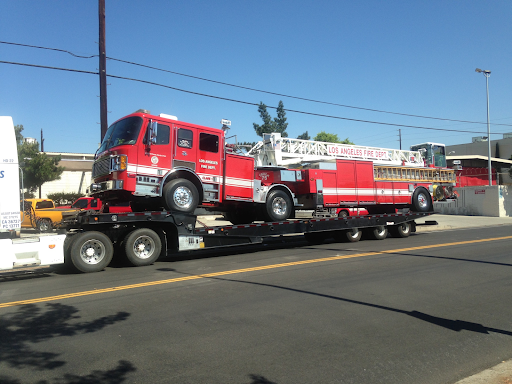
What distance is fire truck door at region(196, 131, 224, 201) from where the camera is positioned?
11283 millimetres

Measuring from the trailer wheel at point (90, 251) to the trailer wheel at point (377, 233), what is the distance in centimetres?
1012

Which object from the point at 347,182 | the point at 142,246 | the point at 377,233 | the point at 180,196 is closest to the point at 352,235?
the point at 377,233

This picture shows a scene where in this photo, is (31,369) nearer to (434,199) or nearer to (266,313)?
(266,313)

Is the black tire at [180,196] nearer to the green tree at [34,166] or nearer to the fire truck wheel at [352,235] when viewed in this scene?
the fire truck wheel at [352,235]

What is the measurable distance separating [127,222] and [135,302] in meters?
3.69

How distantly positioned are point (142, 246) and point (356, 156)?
13393 millimetres

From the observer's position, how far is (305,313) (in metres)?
6.18

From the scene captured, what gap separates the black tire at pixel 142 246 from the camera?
397 inches

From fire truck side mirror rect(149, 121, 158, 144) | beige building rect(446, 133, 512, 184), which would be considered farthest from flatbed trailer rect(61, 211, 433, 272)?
beige building rect(446, 133, 512, 184)

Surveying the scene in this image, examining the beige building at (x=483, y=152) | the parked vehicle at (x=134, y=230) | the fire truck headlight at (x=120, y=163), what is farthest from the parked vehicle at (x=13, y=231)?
the beige building at (x=483, y=152)

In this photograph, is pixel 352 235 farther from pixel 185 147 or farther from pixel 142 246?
pixel 142 246

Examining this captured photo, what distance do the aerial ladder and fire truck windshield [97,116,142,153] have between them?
6456mm

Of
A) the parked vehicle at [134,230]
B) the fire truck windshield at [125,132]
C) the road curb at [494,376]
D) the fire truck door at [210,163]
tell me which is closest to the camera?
the road curb at [494,376]

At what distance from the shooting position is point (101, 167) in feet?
34.9
